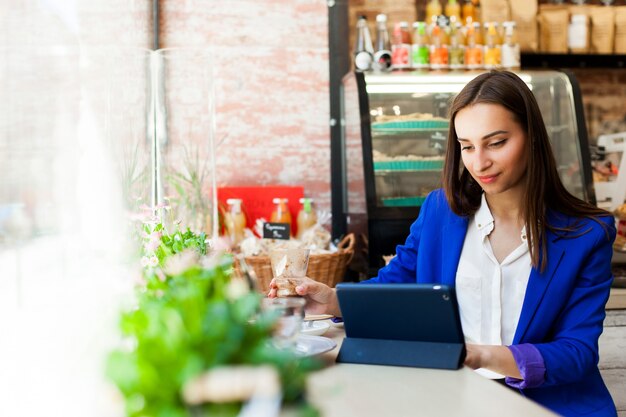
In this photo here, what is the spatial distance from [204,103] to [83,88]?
134 centimetres

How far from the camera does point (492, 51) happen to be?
4.23 meters

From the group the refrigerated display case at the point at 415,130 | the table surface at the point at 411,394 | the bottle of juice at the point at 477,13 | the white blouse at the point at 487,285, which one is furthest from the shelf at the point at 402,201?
the table surface at the point at 411,394

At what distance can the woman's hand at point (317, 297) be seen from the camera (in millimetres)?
1941

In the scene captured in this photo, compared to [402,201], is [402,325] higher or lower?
lower

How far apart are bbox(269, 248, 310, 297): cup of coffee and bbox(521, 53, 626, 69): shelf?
311 cm

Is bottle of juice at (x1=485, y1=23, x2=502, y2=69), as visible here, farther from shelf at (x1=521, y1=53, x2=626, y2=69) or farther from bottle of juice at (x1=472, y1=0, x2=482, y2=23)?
shelf at (x1=521, y1=53, x2=626, y2=69)

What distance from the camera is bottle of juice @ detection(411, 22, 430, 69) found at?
13.6 ft

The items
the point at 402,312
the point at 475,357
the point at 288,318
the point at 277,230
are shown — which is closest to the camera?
the point at 288,318

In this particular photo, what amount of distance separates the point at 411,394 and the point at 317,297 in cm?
67

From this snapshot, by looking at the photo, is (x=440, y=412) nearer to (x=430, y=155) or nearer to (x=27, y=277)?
(x=27, y=277)

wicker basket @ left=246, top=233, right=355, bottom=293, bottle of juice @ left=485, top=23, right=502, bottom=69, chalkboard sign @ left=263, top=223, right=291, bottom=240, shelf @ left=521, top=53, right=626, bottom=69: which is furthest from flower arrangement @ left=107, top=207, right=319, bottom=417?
shelf @ left=521, top=53, right=626, bottom=69

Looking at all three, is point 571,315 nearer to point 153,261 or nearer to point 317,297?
point 317,297

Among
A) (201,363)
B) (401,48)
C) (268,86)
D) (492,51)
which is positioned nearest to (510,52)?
(492,51)

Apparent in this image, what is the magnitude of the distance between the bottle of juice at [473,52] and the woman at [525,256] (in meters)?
2.16
